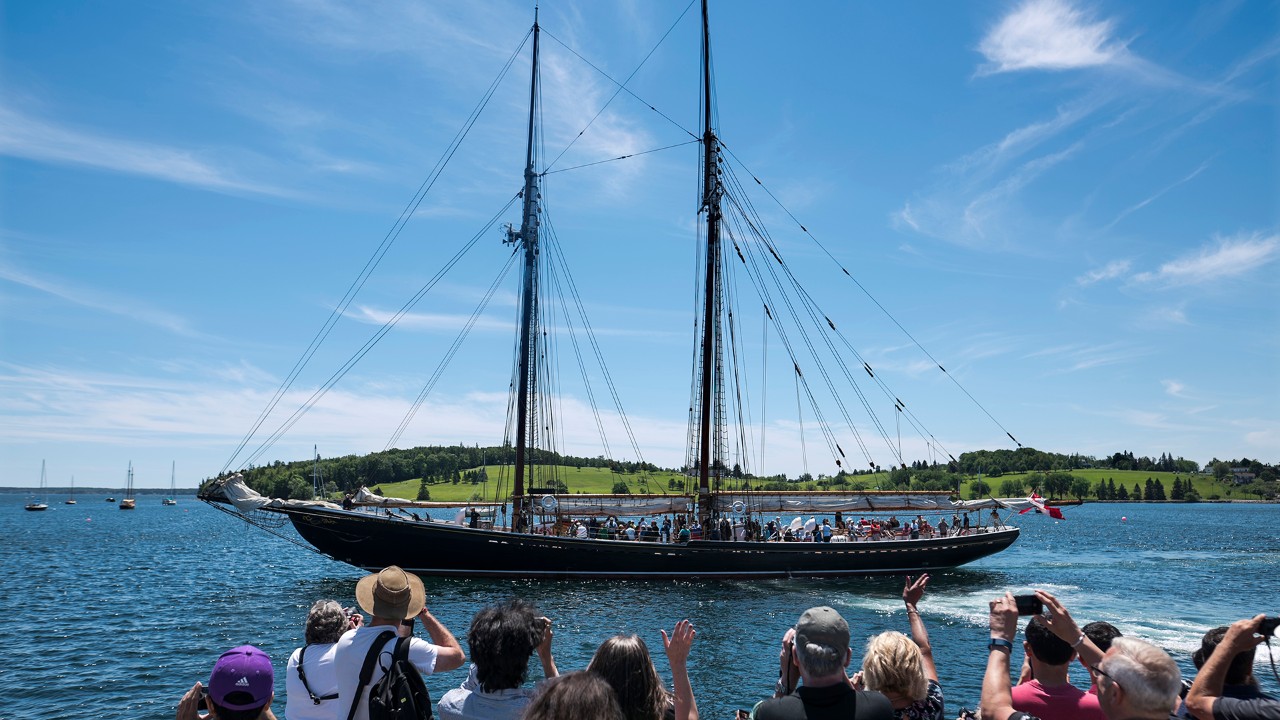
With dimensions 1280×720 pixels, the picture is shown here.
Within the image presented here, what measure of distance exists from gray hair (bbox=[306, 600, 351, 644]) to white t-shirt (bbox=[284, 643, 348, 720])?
11cm

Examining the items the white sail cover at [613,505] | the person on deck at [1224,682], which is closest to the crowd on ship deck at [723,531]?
the white sail cover at [613,505]

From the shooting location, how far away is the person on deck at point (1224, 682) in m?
4.36

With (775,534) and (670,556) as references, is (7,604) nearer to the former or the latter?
(670,556)

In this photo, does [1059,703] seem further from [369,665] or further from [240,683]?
[240,683]

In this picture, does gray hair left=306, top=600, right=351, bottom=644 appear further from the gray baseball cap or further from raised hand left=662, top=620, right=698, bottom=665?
the gray baseball cap

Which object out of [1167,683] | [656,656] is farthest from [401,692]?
[656,656]

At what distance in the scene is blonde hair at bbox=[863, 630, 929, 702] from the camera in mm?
4699

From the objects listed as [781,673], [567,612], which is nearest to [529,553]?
[567,612]

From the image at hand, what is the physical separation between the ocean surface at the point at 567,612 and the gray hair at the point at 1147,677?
12634mm

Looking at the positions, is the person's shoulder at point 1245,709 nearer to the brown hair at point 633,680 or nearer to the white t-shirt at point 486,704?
the brown hair at point 633,680

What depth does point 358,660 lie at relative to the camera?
493cm

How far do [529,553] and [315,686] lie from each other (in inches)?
1152

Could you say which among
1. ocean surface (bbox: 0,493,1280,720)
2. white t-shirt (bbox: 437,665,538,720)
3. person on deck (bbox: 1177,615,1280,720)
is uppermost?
person on deck (bbox: 1177,615,1280,720)

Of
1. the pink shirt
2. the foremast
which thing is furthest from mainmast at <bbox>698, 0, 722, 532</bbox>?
the pink shirt
